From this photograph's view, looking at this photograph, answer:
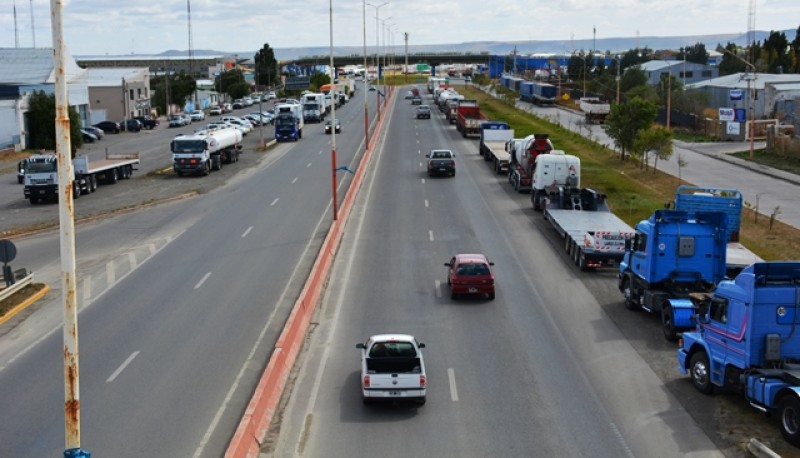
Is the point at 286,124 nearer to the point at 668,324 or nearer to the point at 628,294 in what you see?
the point at 628,294

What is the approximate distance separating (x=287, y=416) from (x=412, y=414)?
2.59m

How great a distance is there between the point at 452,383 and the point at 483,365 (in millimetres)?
1592

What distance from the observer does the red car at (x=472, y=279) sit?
28938 mm

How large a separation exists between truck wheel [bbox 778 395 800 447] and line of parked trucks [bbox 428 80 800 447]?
2 cm

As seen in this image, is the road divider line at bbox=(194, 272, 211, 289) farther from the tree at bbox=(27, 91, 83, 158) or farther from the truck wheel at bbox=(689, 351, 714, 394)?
the tree at bbox=(27, 91, 83, 158)

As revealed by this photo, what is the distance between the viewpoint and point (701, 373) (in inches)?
826

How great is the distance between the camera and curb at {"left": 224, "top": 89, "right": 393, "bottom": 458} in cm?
1688

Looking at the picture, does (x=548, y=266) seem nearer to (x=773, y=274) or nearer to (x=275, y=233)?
(x=275, y=233)

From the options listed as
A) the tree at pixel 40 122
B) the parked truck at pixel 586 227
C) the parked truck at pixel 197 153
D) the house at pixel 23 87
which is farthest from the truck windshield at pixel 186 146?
the parked truck at pixel 586 227

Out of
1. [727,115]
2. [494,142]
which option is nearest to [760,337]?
[494,142]

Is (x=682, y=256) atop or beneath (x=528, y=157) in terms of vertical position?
beneath

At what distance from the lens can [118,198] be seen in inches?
2025

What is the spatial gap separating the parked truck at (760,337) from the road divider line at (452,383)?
552 cm

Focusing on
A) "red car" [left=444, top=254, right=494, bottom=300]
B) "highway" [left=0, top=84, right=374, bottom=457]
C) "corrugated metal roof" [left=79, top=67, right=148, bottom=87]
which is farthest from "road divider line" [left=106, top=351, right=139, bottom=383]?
"corrugated metal roof" [left=79, top=67, right=148, bottom=87]
